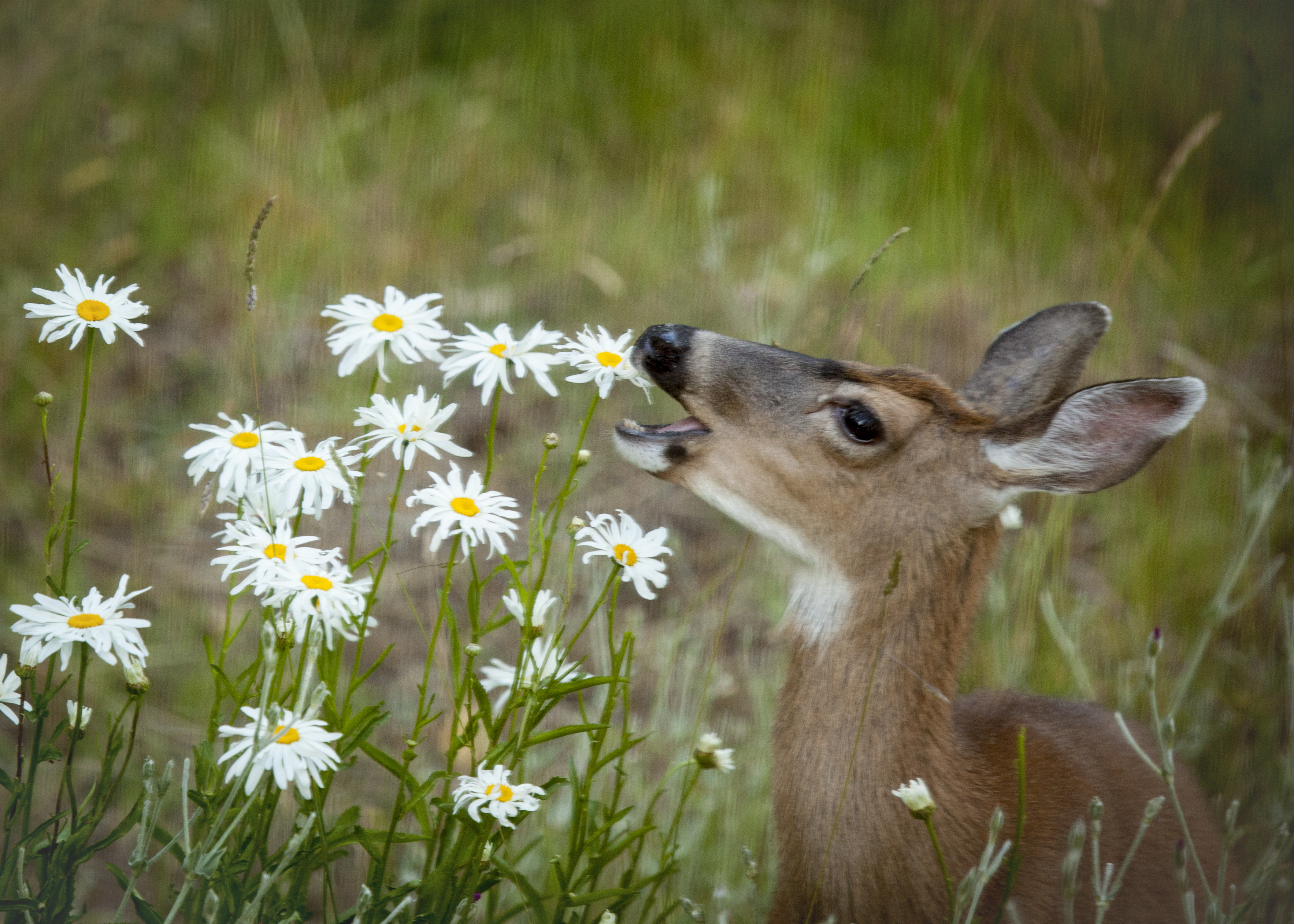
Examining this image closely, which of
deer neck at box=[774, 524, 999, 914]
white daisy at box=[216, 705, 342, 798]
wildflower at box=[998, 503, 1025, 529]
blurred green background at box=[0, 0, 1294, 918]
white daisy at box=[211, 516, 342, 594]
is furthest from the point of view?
blurred green background at box=[0, 0, 1294, 918]

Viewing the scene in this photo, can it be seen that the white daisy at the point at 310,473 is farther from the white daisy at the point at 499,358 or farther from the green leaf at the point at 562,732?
the green leaf at the point at 562,732

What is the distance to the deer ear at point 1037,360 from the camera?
9.43 feet

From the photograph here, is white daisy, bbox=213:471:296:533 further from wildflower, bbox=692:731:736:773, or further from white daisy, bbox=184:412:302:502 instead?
wildflower, bbox=692:731:736:773

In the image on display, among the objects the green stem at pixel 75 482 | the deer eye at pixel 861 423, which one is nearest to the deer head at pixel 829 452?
the deer eye at pixel 861 423

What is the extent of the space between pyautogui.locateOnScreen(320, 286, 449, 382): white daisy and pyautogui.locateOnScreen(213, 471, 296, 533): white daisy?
196mm

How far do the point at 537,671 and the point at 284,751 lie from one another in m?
0.37

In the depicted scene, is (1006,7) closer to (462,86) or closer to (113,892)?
(462,86)

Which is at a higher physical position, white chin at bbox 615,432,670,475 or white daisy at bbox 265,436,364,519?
white chin at bbox 615,432,670,475

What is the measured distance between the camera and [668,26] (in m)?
3.71

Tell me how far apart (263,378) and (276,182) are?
2.07 ft

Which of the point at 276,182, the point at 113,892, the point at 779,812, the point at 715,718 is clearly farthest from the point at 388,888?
the point at 276,182

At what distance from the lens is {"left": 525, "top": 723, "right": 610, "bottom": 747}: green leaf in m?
1.73

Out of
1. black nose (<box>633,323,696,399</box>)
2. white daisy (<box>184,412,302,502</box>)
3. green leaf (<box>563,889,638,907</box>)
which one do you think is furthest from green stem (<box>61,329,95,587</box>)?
black nose (<box>633,323,696,399</box>)

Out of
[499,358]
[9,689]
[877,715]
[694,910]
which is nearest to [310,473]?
[499,358]
